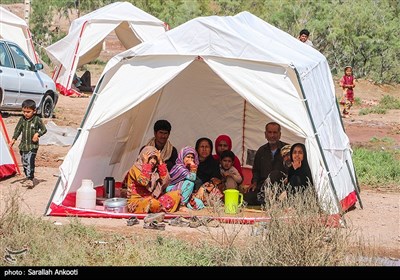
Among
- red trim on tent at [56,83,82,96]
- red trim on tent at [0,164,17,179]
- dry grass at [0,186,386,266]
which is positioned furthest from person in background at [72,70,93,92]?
dry grass at [0,186,386,266]

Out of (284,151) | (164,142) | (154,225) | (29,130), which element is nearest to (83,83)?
(29,130)

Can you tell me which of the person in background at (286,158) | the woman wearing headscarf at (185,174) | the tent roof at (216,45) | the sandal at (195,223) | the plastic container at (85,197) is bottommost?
the sandal at (195,223)

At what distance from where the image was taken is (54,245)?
7227 millimetres

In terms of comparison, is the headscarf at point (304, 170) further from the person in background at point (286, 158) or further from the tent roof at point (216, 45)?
the tent roof at point (216, 45)

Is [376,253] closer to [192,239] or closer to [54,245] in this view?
[192,239]

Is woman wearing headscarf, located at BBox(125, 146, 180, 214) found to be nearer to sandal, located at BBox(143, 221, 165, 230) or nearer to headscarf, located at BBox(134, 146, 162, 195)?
headscarf, located at BBox(134, 146, 162, 195)

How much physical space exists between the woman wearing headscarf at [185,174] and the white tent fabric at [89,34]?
564 inches

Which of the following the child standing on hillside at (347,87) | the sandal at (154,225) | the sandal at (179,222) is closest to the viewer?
the sandal at (154,225)

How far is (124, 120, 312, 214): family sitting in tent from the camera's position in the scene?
9852 mm

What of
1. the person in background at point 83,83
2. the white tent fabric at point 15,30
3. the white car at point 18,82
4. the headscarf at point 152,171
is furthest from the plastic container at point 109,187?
the person in background at point 83,83

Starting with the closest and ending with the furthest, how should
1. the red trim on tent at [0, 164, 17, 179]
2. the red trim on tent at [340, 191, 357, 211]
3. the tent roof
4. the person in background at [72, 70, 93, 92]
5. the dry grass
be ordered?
the dry grass
the tent roof
the red trim on tent at [340, 191, 357, 211]
the red trim on tent at [0, 164, 17, 179]
the person in background at [72, 70, 93, 92]

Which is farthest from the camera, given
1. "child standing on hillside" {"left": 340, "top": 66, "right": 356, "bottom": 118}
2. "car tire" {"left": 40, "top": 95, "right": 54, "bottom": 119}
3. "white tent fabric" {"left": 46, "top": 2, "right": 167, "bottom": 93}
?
"white tent fabric" {"left": 46, "top": 2, "right": 167, "bottom": 93}

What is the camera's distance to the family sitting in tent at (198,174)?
9852mm

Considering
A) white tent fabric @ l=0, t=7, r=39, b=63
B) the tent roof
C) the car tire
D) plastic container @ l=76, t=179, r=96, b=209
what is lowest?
plastic container @ l=76, t=179, r=96, b=209
